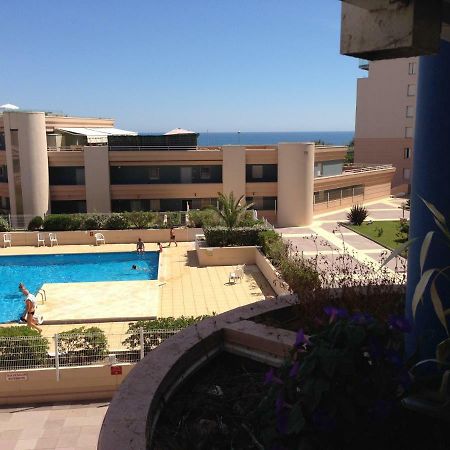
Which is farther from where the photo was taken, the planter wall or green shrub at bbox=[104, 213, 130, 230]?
green shrub at bbox=[104, 213, 130, 230]

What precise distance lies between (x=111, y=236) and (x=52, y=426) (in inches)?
770

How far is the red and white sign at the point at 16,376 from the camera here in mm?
13016

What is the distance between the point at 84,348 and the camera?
44.0 ft

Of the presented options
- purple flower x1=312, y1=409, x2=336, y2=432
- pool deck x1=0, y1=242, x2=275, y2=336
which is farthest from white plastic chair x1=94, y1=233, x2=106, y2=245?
purple flower x1=312, y1=409, x2=336, y2=432

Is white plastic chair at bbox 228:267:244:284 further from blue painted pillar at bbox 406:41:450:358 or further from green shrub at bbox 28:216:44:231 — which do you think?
blue painted pillar at bbox 406:41:450:358

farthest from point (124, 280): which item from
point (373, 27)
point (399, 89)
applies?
point (399, 89)

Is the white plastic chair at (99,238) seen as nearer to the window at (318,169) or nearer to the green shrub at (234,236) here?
the green shrub at (234,236)

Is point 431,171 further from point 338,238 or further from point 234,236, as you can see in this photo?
point 338,238

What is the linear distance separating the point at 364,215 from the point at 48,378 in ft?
79.5

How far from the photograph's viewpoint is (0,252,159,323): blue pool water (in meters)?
23.8

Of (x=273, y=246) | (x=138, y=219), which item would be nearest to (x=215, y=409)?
(x=273, y=246)

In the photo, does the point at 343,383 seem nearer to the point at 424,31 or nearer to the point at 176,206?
the point at 424,31

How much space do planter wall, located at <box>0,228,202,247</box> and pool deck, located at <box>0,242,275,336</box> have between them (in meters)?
5.95

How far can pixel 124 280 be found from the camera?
24.1 metres
